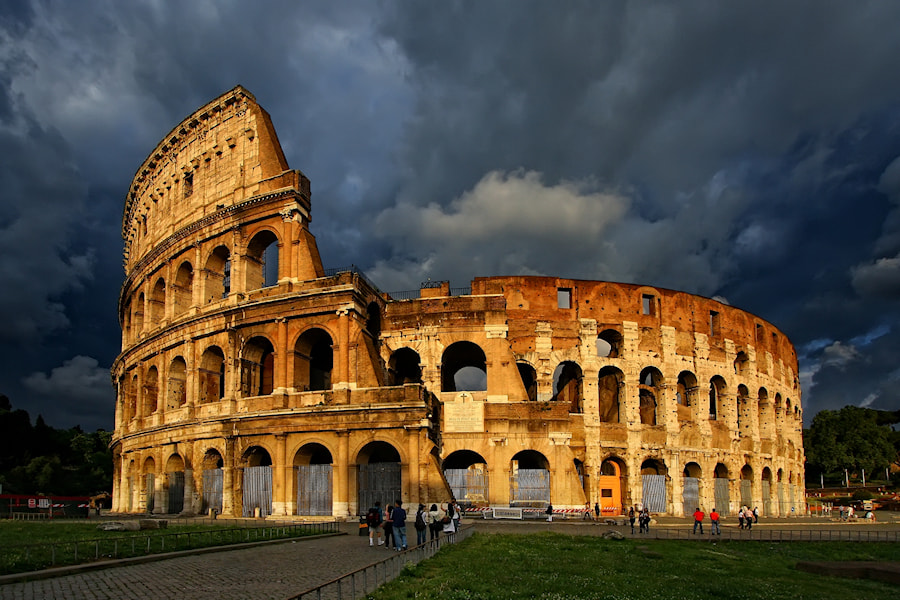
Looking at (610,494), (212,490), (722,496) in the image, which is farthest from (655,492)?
(212,490)

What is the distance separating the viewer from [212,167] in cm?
3900

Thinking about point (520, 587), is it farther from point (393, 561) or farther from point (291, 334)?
point (291, 334)

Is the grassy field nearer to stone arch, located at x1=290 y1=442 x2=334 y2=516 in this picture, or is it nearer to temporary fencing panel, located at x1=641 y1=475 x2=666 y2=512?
stone arch, located at x1=290 y1=442 x2=334 y2=516

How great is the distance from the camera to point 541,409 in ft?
117

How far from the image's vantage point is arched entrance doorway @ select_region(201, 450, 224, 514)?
33250 millimetres

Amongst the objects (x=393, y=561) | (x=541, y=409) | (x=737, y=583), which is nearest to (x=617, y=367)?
(x=541, y=409)

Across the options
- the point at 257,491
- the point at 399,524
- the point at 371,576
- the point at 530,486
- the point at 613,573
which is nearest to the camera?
the point at 371,576

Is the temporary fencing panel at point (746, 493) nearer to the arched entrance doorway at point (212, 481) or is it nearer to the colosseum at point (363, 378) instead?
the colosseum at point (363, 378)

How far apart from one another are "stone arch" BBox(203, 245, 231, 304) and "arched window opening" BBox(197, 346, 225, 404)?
9.09 feet

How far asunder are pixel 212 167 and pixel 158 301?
29.2ft

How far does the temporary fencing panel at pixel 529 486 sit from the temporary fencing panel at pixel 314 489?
9143mm

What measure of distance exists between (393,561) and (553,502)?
884 inches

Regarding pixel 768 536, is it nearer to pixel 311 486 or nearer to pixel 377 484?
pixel 377 484

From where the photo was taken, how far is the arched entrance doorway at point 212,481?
1309 inches
